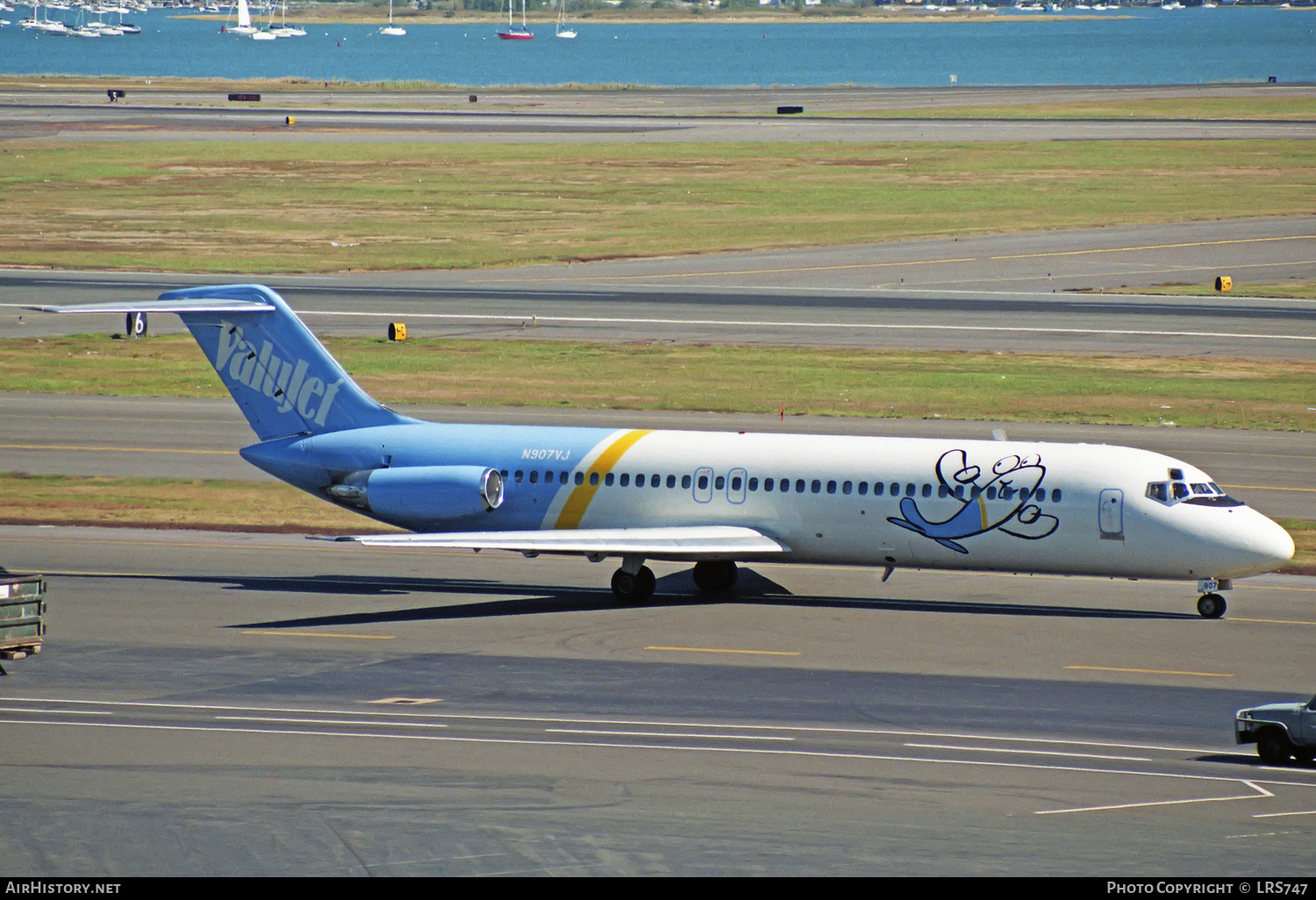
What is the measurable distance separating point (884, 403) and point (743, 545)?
25.4 m

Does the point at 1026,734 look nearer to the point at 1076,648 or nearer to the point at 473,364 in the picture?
the point at 1076,648

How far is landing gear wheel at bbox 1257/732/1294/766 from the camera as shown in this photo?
26906 millimetres

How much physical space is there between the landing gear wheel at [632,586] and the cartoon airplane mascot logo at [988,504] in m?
5.65

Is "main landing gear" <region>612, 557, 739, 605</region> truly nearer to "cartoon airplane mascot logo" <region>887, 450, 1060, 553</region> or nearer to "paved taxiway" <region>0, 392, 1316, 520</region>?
"cartoon airplane mascot logo" <region>887, 450, 1060, 553</region>

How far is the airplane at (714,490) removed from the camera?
37219 mm

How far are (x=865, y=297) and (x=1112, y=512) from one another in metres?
49.5

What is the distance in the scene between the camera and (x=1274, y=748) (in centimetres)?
2700

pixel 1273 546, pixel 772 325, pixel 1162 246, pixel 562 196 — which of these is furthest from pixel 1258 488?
pixel 562 196

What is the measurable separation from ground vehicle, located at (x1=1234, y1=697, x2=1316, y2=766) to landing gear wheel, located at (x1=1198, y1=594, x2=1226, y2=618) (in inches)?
401

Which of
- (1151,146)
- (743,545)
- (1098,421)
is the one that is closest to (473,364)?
(1098,421)

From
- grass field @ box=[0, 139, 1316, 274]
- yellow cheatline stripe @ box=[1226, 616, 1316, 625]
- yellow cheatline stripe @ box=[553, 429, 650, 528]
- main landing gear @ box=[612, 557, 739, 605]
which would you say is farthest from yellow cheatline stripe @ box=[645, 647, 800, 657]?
grass field @ box=[0, 139, 1316, 274]

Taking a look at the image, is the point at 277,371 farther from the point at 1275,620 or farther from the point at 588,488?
the point at 1275,620

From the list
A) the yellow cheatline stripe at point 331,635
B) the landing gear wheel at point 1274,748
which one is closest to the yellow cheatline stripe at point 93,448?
the yellow cheatline stripe at point 331,635

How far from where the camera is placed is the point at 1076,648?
115ft
